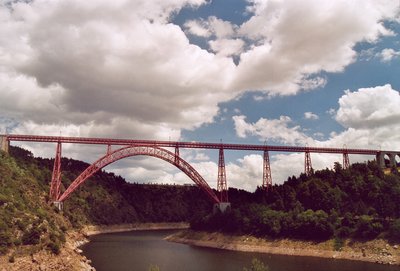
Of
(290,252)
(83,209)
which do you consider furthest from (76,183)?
(290,252)

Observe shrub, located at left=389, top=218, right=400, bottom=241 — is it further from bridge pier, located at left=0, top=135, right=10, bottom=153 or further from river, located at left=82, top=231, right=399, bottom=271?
bridge pier, located at left=0, top=135, right=10, bottom=153

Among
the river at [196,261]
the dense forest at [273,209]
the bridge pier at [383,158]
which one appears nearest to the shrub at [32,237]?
the dense forest at [273,209]

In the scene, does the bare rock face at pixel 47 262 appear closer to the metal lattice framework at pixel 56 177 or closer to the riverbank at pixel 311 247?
the riverbank at pixel 311 247

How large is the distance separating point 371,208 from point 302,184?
15.9 meters

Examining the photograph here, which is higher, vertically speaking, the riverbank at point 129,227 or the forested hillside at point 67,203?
the forested hillside at point 67,203

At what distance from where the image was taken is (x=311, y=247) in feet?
205

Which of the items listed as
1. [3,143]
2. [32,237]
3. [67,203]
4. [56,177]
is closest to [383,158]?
[56,177]

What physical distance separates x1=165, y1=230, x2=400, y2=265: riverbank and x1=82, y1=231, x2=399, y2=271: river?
7.95ft

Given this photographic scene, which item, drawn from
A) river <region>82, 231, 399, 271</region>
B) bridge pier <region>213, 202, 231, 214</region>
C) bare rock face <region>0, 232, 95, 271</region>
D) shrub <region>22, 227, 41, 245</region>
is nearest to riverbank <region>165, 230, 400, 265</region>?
river <region>82, 231, 399, 271</region>

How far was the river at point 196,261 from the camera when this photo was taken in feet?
168

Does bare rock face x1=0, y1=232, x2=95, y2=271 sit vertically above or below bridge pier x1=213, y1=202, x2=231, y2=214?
below

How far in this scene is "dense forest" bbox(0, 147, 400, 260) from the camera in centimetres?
4886

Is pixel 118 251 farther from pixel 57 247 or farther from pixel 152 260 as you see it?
pixel 57 247

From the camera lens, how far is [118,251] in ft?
221
